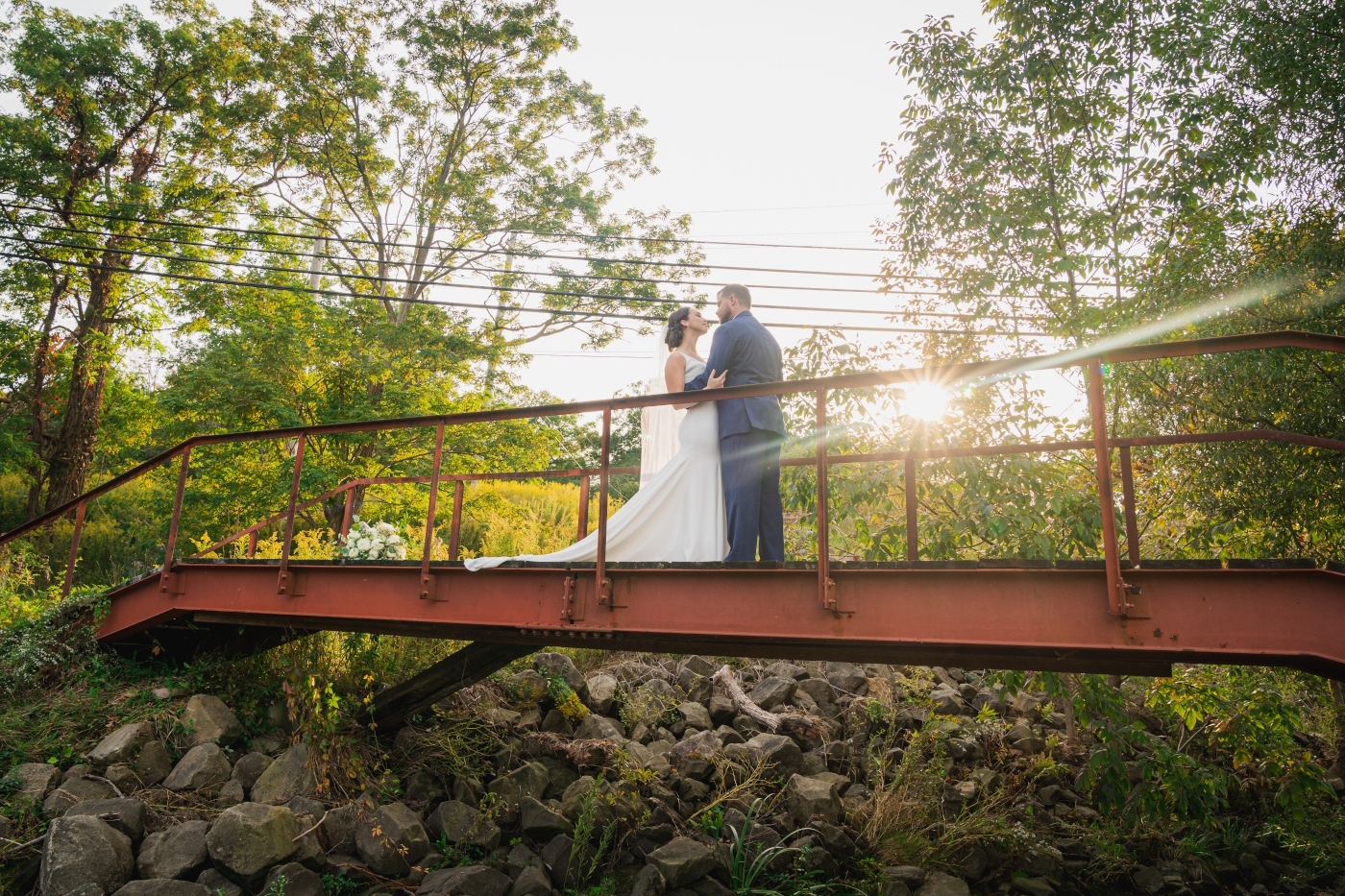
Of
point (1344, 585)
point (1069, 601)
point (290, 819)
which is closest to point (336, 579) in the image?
point (290, 819)

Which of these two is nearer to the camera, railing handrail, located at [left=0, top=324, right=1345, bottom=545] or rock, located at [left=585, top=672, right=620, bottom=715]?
railing handrail, located at [left=0, top=324, right=1345, bottom=545]

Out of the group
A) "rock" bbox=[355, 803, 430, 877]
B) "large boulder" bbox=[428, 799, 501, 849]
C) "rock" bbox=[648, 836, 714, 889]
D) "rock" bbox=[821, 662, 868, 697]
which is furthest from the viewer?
"rock" bbox=[821, 662, 868, 697]

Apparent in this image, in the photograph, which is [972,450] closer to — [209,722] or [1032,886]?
[1032,886]

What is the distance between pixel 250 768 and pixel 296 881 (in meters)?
1.41

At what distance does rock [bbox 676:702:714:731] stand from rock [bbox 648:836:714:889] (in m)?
2.45

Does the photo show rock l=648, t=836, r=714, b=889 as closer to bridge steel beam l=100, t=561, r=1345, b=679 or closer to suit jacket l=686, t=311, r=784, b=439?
bridge steel beam l=100, t=561, r=1345, b=679

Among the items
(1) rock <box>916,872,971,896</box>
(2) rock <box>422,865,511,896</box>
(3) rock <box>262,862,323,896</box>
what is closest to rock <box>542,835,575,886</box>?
(2) rock <box>422,865,511,896</box>

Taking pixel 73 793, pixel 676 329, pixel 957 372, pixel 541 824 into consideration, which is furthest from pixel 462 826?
pixel 957 372

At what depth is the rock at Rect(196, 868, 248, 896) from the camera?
6449 millimetres

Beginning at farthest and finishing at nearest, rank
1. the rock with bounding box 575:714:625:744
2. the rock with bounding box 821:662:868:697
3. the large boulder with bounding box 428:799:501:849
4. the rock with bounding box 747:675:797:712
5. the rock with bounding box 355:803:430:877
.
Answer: the rock with bounding box 821:662:868:697 → the rock with bounding box 747:675:797:712 → the rock with bounding box 575:714:625:744 → the large boulder with bounding box 428:799:501:849 → the rock with bounding box 355:803:430:877

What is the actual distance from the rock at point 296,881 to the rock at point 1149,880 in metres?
7.56

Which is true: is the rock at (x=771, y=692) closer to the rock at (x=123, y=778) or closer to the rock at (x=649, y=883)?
the rock at (x=649, y=883)

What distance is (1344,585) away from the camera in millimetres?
3691

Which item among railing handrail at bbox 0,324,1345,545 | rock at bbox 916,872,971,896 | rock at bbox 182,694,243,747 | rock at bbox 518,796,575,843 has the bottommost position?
rock at bbox 916,872,971,896
